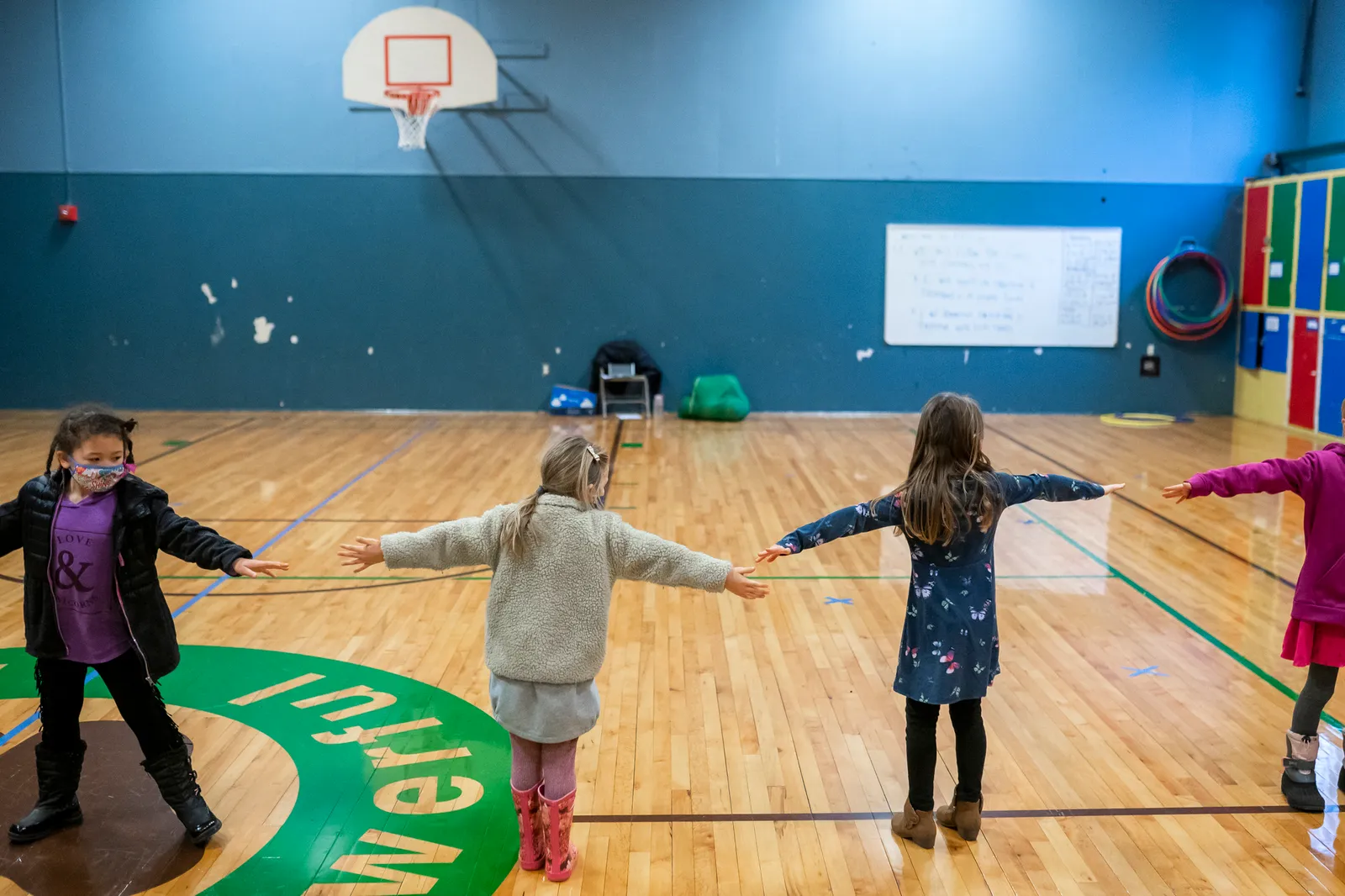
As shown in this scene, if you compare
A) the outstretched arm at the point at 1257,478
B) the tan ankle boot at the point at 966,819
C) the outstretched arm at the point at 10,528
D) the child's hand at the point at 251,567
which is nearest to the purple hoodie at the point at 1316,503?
the outstretched arm at the point at 1257,478

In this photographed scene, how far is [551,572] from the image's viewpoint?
8.87 ft

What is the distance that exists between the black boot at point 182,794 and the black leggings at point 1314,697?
3.05 m

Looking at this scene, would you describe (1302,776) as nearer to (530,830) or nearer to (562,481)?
(530,830)

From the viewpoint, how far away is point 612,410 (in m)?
11.5

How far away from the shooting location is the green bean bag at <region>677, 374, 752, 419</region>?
11.1 meters

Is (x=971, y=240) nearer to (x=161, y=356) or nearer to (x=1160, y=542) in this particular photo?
(x=1160, y=542)

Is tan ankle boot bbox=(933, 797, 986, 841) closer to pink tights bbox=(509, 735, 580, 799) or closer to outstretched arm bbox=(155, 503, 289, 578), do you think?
pink tights bbox=(509, 735, 580, 799)

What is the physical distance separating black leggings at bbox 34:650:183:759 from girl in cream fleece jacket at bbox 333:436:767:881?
2.53 ft

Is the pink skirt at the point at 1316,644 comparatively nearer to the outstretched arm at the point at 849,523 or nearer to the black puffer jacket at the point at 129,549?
the outstretched arm at the point at 849,523

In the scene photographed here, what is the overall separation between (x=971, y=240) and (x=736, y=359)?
2613 millimetres

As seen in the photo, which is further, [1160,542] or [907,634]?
[1160,542]

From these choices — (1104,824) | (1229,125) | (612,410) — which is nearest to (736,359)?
(612,410)

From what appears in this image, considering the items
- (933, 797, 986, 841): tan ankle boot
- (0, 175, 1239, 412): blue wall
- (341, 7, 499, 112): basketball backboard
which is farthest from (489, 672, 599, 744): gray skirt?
(341, 7, 499, 112): basketball backboard

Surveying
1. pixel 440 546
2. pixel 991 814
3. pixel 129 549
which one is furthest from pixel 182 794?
pixel 991 814
